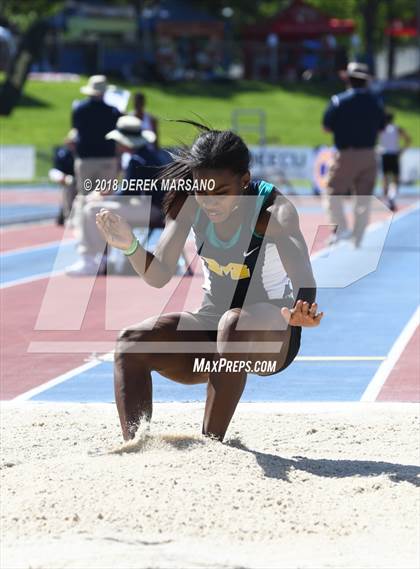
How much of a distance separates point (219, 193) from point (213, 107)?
44734mm

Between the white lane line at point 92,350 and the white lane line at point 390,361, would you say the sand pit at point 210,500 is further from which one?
the white lane line at point 92,350

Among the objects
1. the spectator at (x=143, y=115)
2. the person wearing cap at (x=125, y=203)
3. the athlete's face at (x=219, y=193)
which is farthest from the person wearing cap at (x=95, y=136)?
the athlete's face at (x=219, y=193)

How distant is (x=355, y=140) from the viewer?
52.7ft

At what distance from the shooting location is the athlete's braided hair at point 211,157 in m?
5.75

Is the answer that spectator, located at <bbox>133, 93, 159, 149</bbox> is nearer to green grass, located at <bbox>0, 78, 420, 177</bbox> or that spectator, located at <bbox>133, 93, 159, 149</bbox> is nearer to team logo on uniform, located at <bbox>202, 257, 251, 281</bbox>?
team logo on uniform, located at <bbox>202, 257, 251, 281</bbox>

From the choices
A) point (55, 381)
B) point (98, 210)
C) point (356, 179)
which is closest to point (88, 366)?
point (55, 381)

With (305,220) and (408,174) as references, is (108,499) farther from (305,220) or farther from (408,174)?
(408,174)

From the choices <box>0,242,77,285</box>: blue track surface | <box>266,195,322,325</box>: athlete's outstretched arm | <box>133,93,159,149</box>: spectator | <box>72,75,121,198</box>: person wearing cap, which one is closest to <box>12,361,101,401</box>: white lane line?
A: <box>266,195,322,325</box>: athlete's outstretched arm

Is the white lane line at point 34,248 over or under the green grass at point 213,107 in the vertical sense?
over

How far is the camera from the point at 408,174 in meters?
33.6

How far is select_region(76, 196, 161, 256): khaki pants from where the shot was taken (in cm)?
1382

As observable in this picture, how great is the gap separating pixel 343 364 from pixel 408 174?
2540 centimetres

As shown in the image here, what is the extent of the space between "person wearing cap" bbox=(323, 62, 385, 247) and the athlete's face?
33.4 feet

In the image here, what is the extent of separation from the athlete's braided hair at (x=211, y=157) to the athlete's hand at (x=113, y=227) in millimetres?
471
